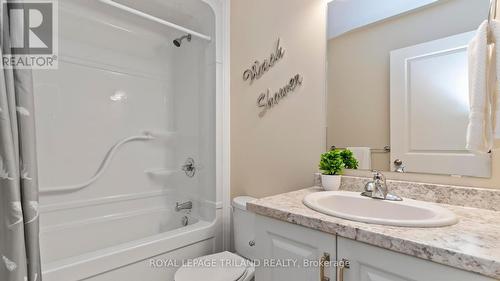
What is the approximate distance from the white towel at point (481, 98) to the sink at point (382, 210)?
0.88 feet

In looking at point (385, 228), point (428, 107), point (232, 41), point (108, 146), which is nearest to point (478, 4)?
point (428, 107)

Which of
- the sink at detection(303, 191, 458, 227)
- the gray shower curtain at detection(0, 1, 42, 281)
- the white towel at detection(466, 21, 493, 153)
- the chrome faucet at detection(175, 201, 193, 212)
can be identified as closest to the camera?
the sink at detection(303, 191, 458, 227)

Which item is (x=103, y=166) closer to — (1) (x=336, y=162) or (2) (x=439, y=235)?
(1) (x=336, y=162)

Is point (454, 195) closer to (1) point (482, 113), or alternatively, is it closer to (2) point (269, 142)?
(1) point (482, 113)

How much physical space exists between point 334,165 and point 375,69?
1.67ft

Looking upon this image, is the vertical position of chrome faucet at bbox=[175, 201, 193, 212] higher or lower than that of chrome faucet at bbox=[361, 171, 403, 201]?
lower

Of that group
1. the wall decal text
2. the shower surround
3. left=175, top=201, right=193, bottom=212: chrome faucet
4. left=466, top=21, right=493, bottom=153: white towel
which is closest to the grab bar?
the shower surround

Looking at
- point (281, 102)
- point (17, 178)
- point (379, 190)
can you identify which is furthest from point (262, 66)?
point (17, 178)

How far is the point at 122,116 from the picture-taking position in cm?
212

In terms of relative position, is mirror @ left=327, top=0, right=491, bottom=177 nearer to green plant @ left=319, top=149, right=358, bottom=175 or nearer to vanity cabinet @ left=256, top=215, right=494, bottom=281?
green plant @ left=319, top=149, right=358, bottom=175

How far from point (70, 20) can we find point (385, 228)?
2320 millimetres

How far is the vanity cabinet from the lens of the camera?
614 millimetres

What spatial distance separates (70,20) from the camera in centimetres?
185

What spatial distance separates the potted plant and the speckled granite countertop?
36cm
